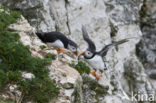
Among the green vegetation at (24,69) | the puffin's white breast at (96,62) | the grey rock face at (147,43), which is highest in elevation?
the grey rock face at (147,43)

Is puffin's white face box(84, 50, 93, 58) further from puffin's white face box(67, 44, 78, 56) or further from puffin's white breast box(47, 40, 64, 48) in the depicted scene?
puffin's white breast box(47, 40, 64, 48)

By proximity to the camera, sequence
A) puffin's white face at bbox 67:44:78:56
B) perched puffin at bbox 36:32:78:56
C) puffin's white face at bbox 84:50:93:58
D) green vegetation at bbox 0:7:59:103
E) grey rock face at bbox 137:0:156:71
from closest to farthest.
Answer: green vegetation at bbox 0:7:59:103, perched puffin at bbox 36:32:78:56, puffin's white face at bbox 67:44:78:56, puffin's white face at bbox 84:50:93:58, grey rock face at bbox 137:0:156:71

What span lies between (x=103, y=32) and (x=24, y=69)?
884 cm

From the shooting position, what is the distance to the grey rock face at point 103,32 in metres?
9.01

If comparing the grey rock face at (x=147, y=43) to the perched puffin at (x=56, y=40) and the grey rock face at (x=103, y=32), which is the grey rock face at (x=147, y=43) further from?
the perched puffin at (x=56, y=40)

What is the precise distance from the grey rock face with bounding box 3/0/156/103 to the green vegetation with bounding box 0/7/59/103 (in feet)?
1.40

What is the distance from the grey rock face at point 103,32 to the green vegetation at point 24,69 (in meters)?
0.43

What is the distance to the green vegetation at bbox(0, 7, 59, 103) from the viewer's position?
19.8 ft

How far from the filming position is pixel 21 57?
6.43 metres

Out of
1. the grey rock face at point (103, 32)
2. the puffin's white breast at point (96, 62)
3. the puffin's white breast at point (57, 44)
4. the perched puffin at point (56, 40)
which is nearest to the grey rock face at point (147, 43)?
the grey rock face at point (103, 32)

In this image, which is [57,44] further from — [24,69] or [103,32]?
[103,32]

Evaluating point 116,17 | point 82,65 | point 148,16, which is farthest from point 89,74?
point 148,16

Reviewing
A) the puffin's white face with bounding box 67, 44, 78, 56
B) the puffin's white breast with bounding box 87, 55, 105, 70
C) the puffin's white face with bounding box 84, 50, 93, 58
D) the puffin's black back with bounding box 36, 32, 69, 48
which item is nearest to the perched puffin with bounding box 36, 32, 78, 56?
the puffin's black back with bounding box 36, 32, 69, 48

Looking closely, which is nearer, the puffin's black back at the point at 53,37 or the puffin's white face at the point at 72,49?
the puffin's black back at the point at 53,37
